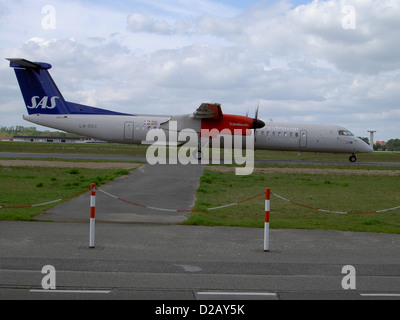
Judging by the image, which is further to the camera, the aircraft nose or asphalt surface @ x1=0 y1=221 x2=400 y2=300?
the aircraft nose

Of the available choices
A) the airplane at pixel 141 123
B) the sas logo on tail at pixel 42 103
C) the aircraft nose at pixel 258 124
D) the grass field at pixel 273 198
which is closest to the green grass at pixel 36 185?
the grass field at pixel 273 198

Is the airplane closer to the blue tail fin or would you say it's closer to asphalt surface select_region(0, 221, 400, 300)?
the blue tail fin

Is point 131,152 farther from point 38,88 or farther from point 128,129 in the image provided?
point 38,88

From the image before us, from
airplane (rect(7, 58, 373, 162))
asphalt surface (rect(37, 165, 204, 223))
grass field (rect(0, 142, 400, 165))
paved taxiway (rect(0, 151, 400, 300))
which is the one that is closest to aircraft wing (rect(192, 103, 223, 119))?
airplane (rect(7, 58, 373, 162))

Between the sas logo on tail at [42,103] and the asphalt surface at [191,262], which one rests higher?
the sas logo on tail at [42,103]

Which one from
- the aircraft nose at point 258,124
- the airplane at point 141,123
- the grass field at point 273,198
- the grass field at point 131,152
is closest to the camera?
the grass field at point 273,198

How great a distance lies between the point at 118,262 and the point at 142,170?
689 inches

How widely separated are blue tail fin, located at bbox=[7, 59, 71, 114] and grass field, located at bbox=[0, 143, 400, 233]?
28.3 ft

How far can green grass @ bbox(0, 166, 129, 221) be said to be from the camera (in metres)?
12.1

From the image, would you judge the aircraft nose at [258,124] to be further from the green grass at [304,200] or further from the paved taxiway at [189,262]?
the paved taxiway at [189,262]

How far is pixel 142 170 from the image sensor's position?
2469 centimetres

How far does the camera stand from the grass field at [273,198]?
11719mm

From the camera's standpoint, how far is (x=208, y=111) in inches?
1229

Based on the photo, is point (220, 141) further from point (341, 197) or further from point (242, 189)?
point (341, 197)
